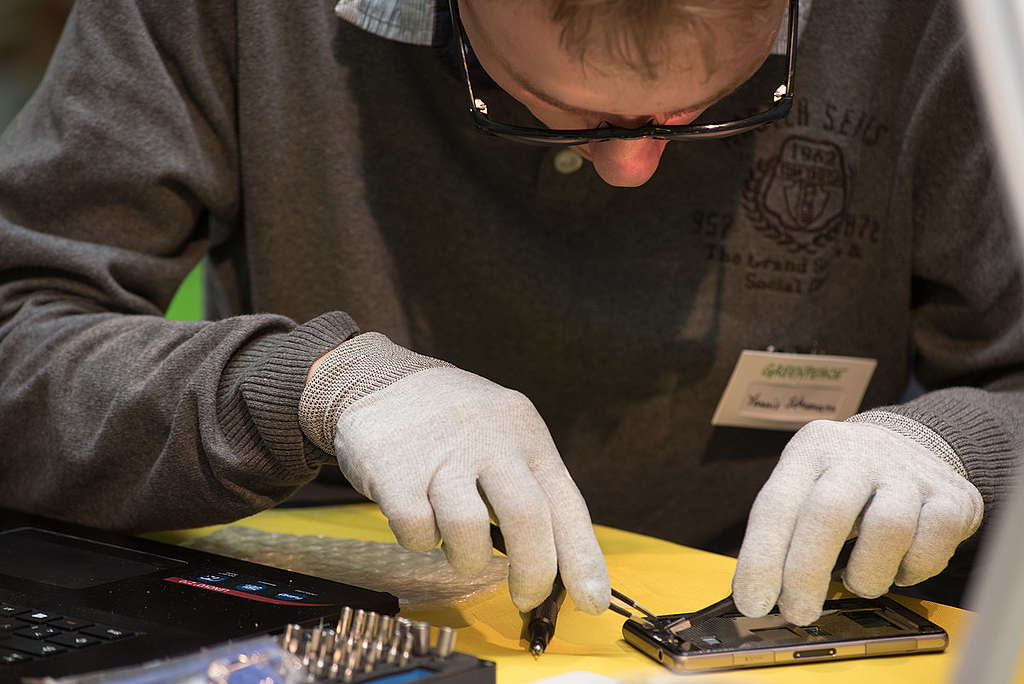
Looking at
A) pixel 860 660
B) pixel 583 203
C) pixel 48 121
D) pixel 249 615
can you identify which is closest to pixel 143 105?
pixel 48 121

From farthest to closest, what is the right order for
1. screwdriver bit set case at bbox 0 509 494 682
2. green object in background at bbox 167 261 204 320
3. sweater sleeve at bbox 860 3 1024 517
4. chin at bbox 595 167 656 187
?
green object in background at bbox 167 261 204 320
sweater sleeve at bbox 860 3 1024 517
chin at bbox 595 167 656 187
screwdriver bit set case at bbox 0 509 494 682

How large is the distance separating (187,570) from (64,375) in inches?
10.6

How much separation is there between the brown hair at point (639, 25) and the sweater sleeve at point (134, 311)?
29 cm

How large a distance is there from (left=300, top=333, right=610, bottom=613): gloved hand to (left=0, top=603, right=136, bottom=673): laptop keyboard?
180mm

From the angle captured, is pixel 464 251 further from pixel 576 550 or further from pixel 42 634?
pixel 42 634

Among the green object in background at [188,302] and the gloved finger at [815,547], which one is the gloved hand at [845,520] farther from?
the green object in background at [188,302]

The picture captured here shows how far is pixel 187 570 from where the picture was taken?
74 cm

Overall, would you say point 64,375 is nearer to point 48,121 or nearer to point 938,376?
point 48,121

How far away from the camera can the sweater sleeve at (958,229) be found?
3.51 ft

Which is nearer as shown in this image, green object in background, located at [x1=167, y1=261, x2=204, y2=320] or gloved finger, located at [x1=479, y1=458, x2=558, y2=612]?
gloved finger, located at [x1=479, y1=458, x2=558, y2=612]

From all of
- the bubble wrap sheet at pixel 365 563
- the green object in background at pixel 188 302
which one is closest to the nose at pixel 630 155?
the bubble wrap sheet at pixel 365 563

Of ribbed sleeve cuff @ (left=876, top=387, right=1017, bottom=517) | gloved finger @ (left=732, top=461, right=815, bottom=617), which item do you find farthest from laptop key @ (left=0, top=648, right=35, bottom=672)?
ribbed sleeve cuff @ (left=876, top=387, right=1017, bottom=517)

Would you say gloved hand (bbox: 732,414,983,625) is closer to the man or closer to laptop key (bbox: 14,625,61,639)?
the man

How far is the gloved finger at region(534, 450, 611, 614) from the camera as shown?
0.65 m
